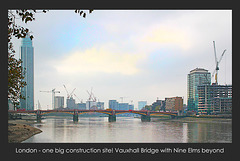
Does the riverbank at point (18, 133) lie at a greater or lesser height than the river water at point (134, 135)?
greater

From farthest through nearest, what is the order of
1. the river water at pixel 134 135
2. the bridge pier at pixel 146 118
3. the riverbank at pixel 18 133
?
the bridge pier at pixel 146 118
the river water at pixel 134 135
the riverbank at pixel 18 133

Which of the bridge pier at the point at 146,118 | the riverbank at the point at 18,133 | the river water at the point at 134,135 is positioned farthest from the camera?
the bridge pier at the point at 146,118

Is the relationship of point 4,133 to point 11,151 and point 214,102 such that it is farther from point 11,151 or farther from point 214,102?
point 214,102

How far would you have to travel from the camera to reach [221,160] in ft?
78.6

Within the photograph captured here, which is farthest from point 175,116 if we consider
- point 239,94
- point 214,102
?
point 239,94

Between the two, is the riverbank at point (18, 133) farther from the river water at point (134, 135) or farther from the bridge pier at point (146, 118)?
the bridge pier at point (146, 118)

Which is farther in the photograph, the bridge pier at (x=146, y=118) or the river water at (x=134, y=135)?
the bridge pier at (x=146, y=118)

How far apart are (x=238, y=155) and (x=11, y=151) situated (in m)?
19.1

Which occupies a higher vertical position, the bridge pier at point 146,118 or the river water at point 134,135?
the river water at point 134,135

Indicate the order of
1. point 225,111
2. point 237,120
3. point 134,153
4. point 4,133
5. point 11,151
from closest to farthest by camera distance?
point 4,133 → point 11,151 → point 134,153 → point 237,120 → point 225,111

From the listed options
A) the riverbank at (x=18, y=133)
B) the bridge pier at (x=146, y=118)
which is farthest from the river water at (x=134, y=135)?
the bridge pier at (x=146, y=118)

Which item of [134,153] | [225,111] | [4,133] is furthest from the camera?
[225,111]

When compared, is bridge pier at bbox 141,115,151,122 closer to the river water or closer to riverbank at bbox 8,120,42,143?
the river water

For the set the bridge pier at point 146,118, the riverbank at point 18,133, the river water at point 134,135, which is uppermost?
the riverbank at point 18,133
